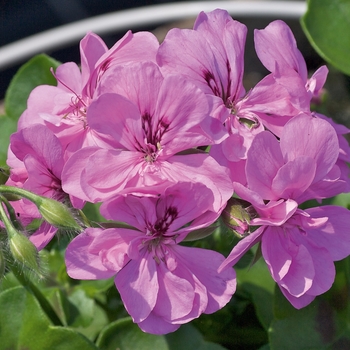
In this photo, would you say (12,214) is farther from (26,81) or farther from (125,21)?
(125,21)

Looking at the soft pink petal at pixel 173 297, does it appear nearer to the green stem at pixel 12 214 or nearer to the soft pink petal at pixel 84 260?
the soft pink petal at pixel 84 260

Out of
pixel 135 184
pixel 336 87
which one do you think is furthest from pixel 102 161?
pixel 336 87

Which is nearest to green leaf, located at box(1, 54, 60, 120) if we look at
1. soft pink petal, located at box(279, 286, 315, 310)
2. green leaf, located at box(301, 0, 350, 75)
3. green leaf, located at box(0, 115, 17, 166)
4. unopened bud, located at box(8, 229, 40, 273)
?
green leaf, located at box(0, 115, 17, 166)

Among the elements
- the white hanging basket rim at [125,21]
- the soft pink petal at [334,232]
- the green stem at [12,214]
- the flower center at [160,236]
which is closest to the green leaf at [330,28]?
the white hanging basket rim at [125,21]

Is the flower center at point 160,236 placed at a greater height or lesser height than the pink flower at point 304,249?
greater

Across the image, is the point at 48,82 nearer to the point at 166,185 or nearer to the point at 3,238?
the point at 3,238

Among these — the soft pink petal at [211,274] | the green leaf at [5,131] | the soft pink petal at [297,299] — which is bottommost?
the soft pink petal at [297,299]

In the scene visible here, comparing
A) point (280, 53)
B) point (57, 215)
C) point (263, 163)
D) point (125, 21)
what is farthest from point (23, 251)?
point (125, 21)
